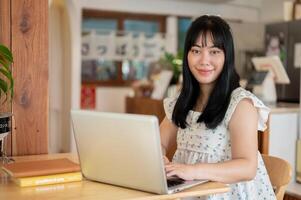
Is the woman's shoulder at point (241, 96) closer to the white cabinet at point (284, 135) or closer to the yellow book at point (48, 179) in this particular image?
the yellow book at point (48, 179)

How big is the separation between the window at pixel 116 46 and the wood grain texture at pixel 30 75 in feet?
10.9

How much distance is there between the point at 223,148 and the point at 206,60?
11.7 inches

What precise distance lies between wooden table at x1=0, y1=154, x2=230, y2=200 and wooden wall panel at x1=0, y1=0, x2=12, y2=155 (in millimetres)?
445

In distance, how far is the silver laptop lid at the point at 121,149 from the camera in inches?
44.9

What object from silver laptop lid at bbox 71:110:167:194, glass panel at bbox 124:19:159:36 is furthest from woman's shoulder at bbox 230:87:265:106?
glass panel at bbox 124:19:159:36

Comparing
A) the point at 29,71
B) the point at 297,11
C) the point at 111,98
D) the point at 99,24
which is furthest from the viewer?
the point at 111,98

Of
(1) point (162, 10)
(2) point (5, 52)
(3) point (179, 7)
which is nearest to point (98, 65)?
(1) point (162, 10)

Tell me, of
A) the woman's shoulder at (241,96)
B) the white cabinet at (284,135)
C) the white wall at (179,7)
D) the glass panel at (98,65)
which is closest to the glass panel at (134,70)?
the glass panel at (98,65)

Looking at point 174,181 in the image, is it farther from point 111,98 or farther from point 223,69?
point 111,98

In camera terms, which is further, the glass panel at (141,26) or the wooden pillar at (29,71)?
the glass panel at (141,26)

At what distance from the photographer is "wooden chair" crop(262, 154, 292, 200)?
165 cm

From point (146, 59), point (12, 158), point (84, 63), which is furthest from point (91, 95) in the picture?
point (12, 158)

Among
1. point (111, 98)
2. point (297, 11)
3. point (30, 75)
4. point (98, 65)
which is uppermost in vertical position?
point (297, 11)

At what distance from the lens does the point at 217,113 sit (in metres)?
1.53
